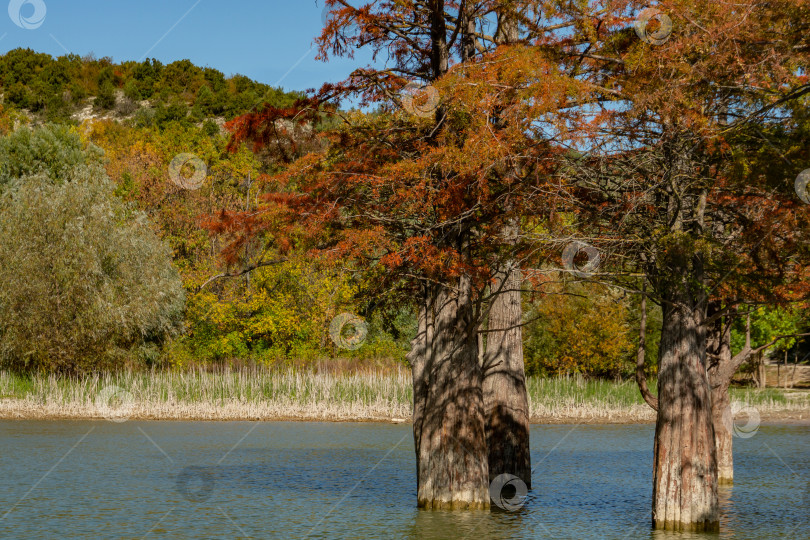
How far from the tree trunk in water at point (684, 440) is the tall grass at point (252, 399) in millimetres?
Result: 18575

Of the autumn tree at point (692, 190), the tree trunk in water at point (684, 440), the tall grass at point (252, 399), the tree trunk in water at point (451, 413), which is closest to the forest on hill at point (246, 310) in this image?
the tall grass at point (252, 399)

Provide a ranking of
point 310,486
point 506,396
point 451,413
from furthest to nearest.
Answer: point 310,486 < point 506,396 < point 451,413

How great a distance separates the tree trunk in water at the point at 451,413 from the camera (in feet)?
47.4

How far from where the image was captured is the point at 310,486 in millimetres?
17938

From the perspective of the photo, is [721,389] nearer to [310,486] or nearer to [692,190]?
[692,190]

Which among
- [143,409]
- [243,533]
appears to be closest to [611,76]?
[243,533]

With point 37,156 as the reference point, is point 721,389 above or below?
below

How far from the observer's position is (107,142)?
7356 centimetres

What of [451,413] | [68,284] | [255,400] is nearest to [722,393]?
[451,413]

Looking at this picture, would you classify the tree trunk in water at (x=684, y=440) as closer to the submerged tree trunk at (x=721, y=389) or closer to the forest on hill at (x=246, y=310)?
the submerged tree trunk at (x=721, y=389)

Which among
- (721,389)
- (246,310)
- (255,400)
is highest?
(246,310)

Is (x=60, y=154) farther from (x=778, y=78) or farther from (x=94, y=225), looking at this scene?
(x=778, y=78)

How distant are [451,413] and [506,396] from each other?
2545 mm

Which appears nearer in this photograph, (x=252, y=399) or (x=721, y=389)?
(x=721, y=389)
